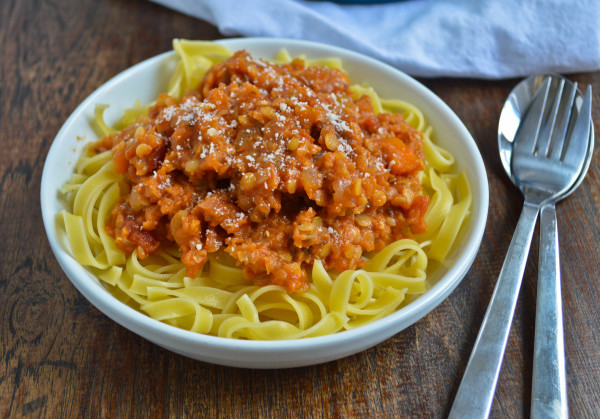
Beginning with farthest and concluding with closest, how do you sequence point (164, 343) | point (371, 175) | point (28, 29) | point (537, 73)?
point (28, 29) → point (537, 73) → point (371, 175) → point (164, 343)

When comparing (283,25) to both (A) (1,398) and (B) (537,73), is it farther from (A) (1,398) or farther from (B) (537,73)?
(A) (1,398)

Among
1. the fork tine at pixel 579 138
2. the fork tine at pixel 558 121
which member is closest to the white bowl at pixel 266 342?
the fork tine at pixel 558 121

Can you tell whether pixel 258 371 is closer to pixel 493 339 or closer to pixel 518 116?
pixel 493 339

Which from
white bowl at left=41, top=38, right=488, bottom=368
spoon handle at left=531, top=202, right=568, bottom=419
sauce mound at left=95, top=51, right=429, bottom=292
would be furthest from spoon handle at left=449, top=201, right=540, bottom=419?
sauce mound at left=95, top=51, right=429, bottom=292

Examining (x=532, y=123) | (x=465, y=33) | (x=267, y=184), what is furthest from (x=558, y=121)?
(x=267, y=184)

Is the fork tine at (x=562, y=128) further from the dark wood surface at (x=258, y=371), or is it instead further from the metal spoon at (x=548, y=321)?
the dark wood surface at (x=258, y=371)

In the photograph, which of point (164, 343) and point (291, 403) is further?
point (291, 403)

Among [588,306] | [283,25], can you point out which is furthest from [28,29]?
[588,306]
